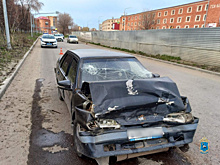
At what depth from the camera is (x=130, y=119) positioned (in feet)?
7.33

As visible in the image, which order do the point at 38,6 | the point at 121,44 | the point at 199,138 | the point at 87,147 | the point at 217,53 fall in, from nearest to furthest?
1. the point at 87,147
2. the point at 199,138
3. the point at 217,53
4. the point at 121,44
5. the point at 38,6

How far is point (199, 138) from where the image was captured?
125 inches

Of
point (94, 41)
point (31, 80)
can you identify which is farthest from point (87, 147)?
point (94, 41)

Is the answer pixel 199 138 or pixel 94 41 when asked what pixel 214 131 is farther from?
pixel 94 41

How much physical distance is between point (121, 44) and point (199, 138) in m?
19.3

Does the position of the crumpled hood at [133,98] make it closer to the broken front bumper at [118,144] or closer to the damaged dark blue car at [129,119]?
the damaged dark blue car at [129,119]

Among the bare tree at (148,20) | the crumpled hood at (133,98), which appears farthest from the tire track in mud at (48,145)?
the bare tree at (148,20)

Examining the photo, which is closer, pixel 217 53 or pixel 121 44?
pixel 217 53

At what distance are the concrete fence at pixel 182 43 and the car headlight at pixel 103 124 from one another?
33.5 ft

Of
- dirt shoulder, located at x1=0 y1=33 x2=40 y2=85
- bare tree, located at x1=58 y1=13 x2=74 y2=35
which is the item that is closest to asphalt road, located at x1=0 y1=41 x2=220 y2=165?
dirt shoulder, located at x1=0 y1=33 x2=40 y2=85

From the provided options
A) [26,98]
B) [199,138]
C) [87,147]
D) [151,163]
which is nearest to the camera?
[87,147]

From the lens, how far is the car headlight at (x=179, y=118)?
7.71 feet

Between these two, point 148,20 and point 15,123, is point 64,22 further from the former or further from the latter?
point 15,123

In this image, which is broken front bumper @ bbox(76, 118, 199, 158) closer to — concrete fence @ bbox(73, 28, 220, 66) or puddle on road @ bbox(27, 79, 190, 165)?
puddle on road @ bbox(27, 79, 190, 165)
